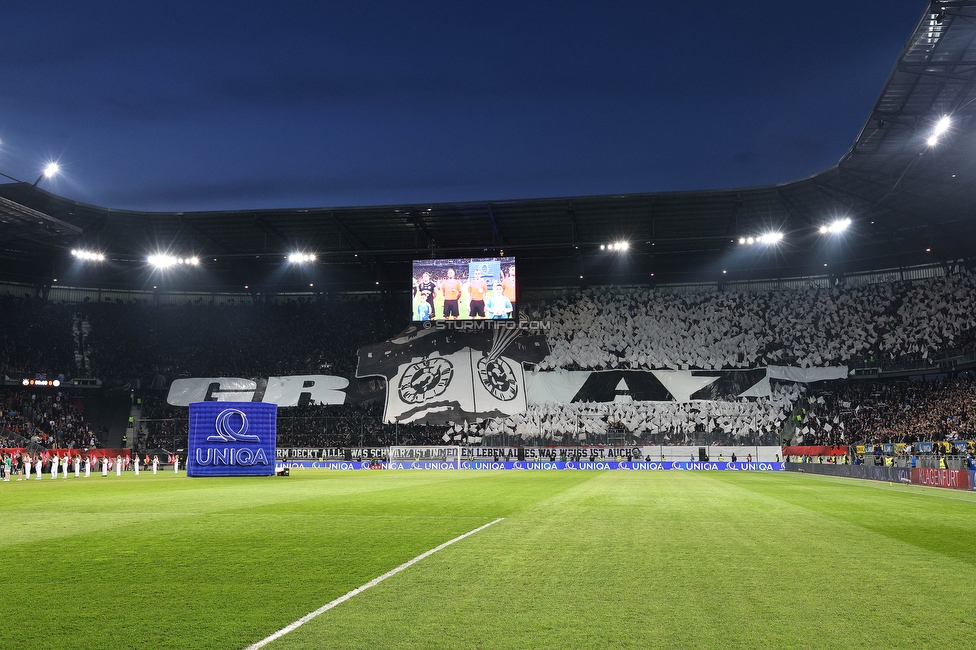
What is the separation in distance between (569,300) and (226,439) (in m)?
36.8

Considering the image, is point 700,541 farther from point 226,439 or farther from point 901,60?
point 226,439

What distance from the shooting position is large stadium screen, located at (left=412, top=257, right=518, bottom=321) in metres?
53.5

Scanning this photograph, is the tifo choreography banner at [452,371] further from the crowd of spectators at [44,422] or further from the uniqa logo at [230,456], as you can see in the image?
the uniqa logo at [230,456]

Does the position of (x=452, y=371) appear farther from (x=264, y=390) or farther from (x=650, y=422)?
(x=264, y=390)

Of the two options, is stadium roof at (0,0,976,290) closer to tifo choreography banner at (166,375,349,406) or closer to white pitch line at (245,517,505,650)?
tifo choreography banner at (166,375,349,406)

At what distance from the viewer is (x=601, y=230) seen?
57.5m

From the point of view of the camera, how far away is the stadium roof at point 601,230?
40125 millimetres

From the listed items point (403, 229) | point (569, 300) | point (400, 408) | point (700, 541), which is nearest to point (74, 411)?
point (400, 408)

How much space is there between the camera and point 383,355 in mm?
63250

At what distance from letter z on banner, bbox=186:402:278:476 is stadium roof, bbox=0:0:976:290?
1694cm

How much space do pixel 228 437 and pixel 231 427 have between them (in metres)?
0.67

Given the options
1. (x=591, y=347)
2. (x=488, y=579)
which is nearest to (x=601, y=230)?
(x=591, y=347)

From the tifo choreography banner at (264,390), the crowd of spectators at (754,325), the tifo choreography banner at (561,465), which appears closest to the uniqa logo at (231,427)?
the tifo choreography banner at (561,465)

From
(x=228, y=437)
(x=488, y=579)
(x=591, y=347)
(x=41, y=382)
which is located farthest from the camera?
(x=591, y=347)
